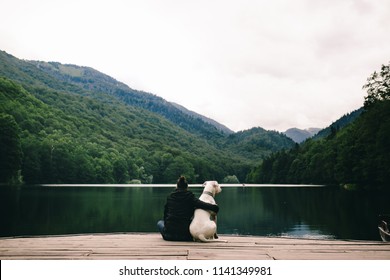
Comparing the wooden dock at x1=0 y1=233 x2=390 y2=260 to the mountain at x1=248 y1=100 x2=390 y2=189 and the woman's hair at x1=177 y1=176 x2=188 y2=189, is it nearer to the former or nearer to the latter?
the woman's hair at x1=177 y1=176 x2=188 y2=189

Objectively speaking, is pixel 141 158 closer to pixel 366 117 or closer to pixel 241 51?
pixel 366 117

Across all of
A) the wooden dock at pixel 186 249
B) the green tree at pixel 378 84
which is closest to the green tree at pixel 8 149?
the green tree at pixel 378 84

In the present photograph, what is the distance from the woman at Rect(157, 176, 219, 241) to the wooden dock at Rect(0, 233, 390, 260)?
273 millimetres

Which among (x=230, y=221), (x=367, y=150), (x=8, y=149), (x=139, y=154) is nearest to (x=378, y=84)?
(x=367, y=150)

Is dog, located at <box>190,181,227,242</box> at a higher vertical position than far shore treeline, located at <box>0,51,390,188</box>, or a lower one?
lower

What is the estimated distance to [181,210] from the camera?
314 inches

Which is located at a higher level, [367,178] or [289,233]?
[367,178]

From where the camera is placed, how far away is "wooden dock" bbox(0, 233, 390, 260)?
6395 mm

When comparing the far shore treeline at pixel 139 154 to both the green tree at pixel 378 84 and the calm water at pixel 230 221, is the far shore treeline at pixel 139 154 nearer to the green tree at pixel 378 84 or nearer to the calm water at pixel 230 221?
the green tree at pixel 378 84

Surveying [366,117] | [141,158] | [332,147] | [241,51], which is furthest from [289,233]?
[141,158]

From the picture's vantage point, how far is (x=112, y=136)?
15250cm

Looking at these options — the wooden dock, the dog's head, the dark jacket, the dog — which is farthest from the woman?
the dog's head

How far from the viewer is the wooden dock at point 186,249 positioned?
6395mm
